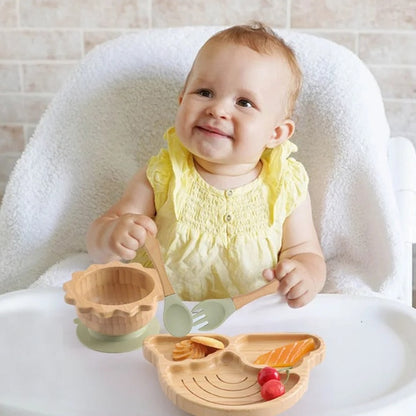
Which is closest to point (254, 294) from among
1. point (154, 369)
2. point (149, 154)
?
point (154, 369)

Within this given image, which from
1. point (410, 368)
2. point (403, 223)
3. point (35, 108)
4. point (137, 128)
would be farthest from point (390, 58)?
point (410, 368)

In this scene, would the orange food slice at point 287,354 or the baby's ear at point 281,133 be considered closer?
the orange food slice at point 287,354

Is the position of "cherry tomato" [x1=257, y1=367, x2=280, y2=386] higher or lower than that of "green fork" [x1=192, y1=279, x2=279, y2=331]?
higher

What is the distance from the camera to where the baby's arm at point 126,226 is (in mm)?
938

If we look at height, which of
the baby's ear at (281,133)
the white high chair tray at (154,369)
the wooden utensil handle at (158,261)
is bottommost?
the white high chair tray at (154,369)

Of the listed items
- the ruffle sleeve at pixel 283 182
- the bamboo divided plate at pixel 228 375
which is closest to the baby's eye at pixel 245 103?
the ruffle sleeve at pixel 283 182

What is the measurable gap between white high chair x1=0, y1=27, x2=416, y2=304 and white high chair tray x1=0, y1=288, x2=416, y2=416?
188 mm

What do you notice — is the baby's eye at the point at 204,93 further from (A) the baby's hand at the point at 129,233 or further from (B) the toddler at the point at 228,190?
(A) the baby's hand at the point at 129,233

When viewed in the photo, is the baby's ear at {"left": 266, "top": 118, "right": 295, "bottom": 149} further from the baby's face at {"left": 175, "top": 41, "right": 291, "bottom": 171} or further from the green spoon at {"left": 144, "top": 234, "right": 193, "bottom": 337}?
the green spoon at {"left": 144, "top": 234, "right": 193, "bottom": 337}

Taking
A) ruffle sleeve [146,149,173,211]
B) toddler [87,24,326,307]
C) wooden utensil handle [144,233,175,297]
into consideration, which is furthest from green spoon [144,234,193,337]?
ruffle sleeve [146,149,173,211]

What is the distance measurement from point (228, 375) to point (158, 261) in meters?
0.20

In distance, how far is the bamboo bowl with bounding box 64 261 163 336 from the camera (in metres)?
0.78

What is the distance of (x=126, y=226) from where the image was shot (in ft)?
3.10

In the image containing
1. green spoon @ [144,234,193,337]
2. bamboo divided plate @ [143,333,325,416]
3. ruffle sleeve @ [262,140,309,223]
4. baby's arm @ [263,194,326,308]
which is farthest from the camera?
ruffle sleeve @ [262,140,309,223]
